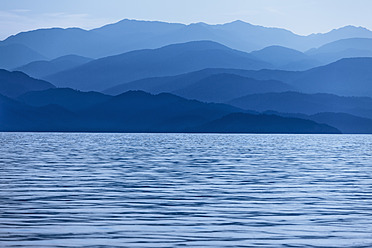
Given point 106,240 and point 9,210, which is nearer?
point 106,240

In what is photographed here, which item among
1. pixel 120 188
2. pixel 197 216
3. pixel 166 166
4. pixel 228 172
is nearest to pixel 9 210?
pixel 197 216

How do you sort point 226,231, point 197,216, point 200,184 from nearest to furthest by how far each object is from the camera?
point 226,231 < point 197,216 < point 200,184

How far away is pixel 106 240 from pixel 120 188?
62.0ft

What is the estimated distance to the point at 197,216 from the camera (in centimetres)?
3047

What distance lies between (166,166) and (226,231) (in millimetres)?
39444

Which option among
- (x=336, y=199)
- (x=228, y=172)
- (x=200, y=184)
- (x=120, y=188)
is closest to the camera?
(x=336, y=199)

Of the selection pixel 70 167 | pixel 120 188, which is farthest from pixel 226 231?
pixel 70 167

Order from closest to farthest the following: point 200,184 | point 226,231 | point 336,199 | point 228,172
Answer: point 226,231
point 336,199
point 200,184
point 228,172

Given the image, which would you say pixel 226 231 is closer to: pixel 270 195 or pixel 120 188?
pixel 270 195

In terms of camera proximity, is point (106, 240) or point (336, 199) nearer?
point (106, 240)

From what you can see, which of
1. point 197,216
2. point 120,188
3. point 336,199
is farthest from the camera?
point 120,188

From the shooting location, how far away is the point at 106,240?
24219 millimetres

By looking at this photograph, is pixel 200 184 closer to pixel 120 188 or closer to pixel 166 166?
pixel 120 188

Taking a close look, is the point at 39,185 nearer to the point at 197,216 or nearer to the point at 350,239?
the point at 197,216
